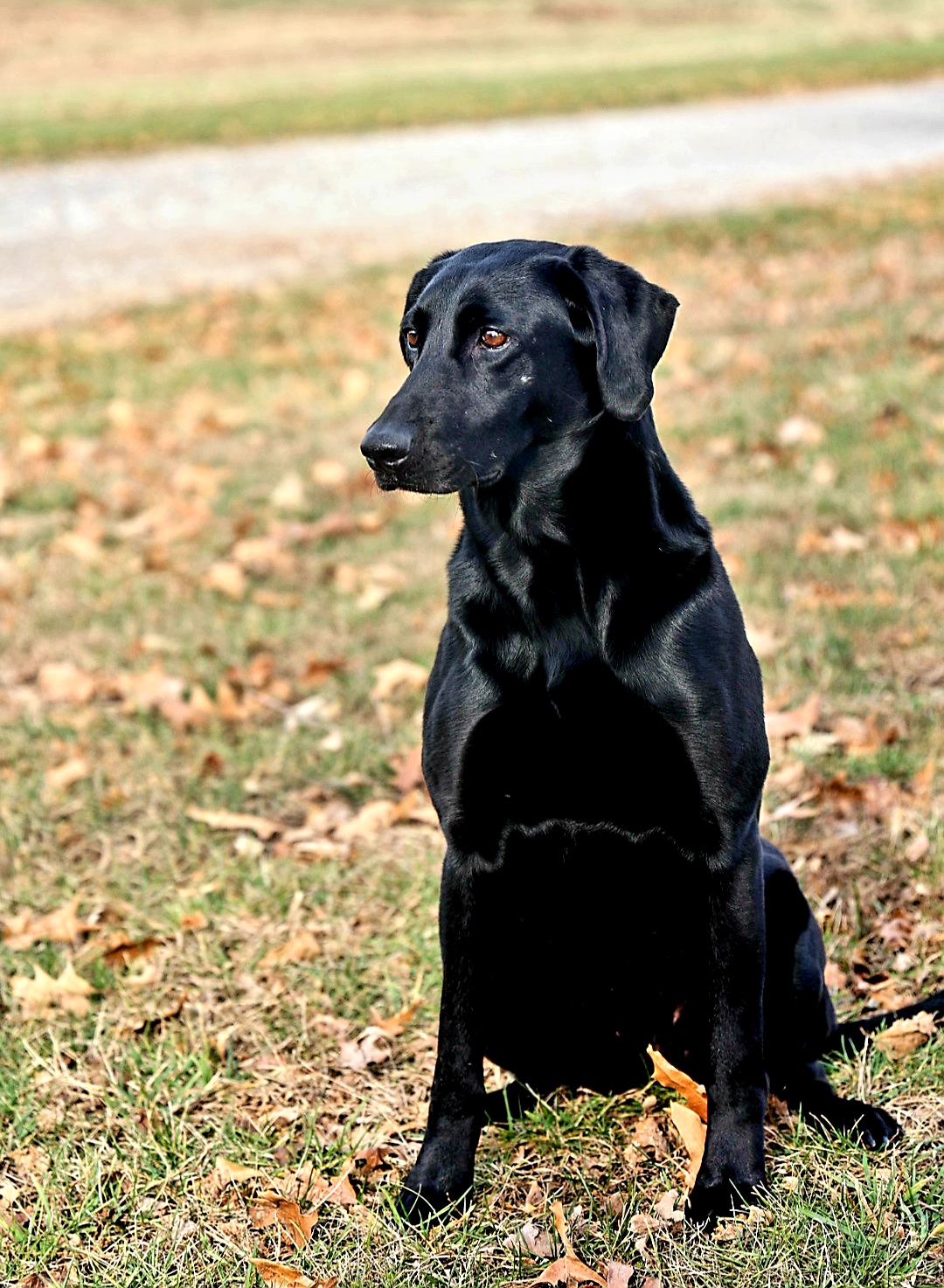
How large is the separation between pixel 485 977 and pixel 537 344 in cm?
113

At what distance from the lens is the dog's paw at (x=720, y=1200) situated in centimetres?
252

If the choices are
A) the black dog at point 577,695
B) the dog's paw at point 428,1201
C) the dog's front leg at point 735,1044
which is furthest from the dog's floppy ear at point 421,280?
the dog's paw at point 428,1201

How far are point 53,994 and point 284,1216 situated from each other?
0.98 meters

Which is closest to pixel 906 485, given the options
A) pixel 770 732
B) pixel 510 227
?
pixel 770 732

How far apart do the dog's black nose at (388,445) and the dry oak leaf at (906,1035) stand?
1.54m

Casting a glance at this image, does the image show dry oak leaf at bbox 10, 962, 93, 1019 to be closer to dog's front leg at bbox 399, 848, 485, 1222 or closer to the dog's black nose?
dog's front leg at bbox 399, 848, 485, 1222

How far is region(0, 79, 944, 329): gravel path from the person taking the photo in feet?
42.2


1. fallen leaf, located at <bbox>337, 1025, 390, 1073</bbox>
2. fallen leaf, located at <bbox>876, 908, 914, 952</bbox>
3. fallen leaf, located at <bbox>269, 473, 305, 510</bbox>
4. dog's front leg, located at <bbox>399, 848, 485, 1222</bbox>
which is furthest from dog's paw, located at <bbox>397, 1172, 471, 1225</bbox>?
fallen leaf, located at <bbox>269, 473, 305, 510</bbox>

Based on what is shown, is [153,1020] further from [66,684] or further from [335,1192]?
[66,684]

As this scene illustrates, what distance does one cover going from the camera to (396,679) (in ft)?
15.7

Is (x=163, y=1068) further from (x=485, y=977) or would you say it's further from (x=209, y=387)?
(x=209, y=387)

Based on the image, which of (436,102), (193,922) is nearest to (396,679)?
(193,922)

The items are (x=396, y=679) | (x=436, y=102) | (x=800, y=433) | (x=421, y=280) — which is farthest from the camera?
(x=436, y=102)

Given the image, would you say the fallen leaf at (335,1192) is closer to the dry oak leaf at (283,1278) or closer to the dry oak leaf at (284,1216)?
the dry oak leaf at (284,1216)
